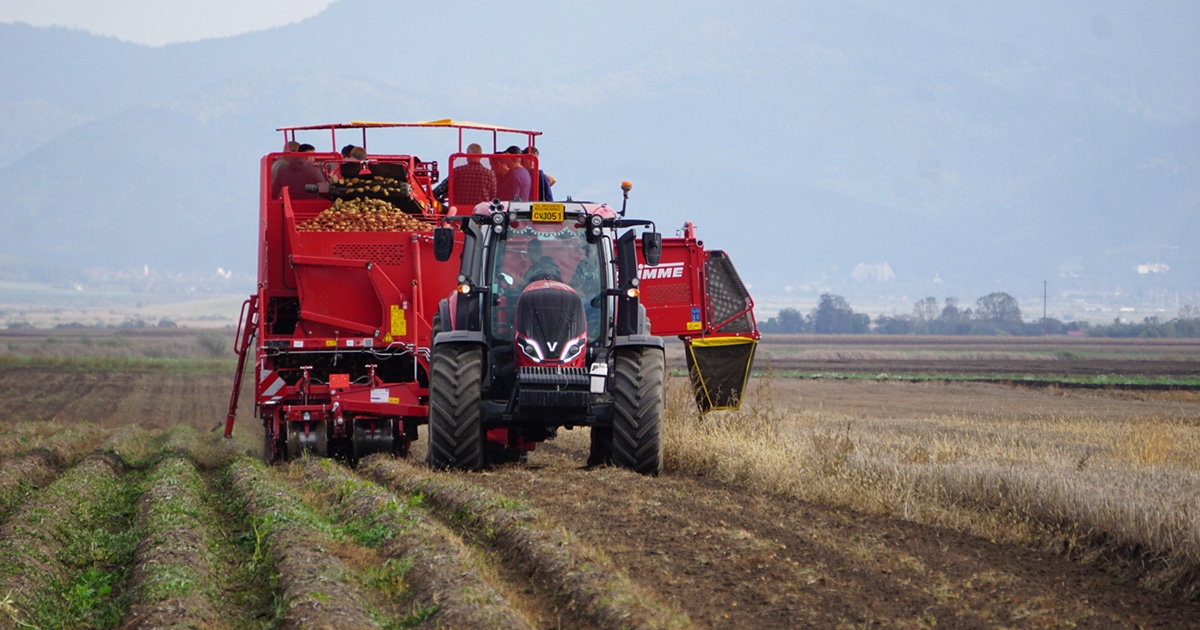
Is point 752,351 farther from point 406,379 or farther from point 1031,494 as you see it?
point 1031,494

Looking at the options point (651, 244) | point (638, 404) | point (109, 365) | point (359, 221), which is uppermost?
point (359, 221)

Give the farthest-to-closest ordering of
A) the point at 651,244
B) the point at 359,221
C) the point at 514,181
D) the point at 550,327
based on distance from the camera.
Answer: the point at 514,181, the point at 359,221, the point at 651,244, the point at 550,327

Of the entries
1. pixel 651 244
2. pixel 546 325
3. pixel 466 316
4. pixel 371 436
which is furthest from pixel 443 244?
pixel 371 436

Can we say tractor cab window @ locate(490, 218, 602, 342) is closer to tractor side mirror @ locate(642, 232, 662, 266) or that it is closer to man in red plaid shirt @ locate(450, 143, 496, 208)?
tractor side mirror @ locate(642, 232, 662, 266)

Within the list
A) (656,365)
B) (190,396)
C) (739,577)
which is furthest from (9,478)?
(190,396)

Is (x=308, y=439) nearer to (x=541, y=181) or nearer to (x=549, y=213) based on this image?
(x=549, y=213)

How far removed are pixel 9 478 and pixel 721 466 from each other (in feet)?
23.2

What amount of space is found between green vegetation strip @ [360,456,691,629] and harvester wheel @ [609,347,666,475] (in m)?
1.77

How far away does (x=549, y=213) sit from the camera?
12.6 metres

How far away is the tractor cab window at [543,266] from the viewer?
1251cm

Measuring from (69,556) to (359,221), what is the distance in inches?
272

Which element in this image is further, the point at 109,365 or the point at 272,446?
the point at 109,365

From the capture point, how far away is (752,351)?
15.6m

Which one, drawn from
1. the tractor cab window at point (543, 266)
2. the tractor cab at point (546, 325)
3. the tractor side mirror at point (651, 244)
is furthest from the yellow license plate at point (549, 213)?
the tractor side mirror at point (651, 244)
